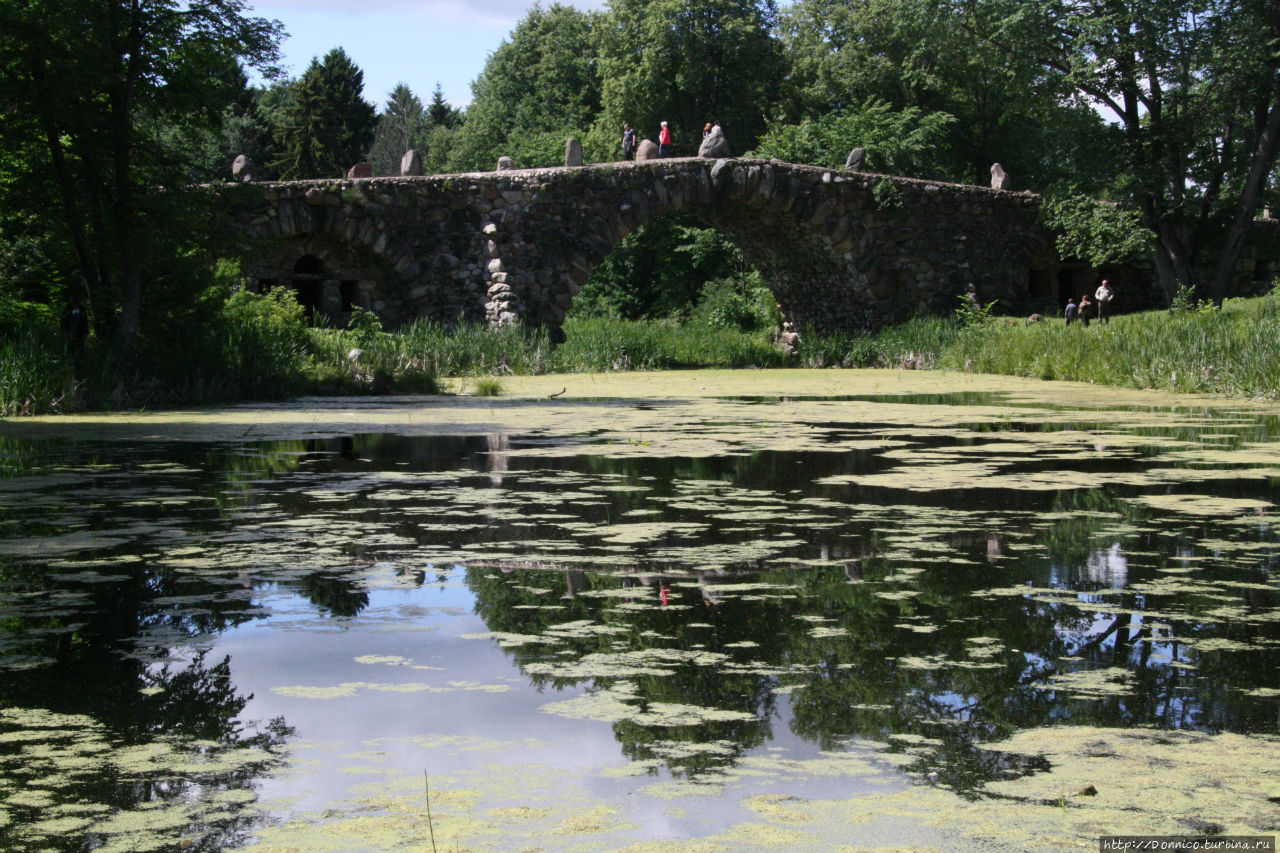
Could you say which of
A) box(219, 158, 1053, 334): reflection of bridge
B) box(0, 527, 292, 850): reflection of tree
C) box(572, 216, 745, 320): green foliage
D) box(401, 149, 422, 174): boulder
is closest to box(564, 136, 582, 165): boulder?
box(219, 158, 1053, 334): reflection of bridge

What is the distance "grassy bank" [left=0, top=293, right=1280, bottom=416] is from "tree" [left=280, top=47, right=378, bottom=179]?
2780 centimetres

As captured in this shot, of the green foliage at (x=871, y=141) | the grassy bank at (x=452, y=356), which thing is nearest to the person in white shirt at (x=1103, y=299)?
the grassy bank at (x=452, y=356)

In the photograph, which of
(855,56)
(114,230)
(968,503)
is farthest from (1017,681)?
(855,56)

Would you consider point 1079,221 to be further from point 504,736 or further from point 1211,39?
point 504,736

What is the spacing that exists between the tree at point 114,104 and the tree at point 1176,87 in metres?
14.6

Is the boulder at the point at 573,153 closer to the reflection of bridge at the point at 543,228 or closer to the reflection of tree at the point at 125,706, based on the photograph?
the reflection of bridge at the point at 543,228

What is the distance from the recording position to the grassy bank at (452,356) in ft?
33.2

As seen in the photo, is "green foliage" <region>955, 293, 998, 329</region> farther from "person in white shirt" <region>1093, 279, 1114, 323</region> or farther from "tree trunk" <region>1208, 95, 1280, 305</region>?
"tree trunk" <region>1208, 95, 1280, 305</region>

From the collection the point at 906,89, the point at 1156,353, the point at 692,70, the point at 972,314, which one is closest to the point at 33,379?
the point at 1156,353

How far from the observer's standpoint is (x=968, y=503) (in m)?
5.03

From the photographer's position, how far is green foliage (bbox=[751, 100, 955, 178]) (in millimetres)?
29422

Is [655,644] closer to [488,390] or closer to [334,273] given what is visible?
[488,390]

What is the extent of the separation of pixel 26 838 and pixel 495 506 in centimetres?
316

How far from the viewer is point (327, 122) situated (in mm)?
45156
